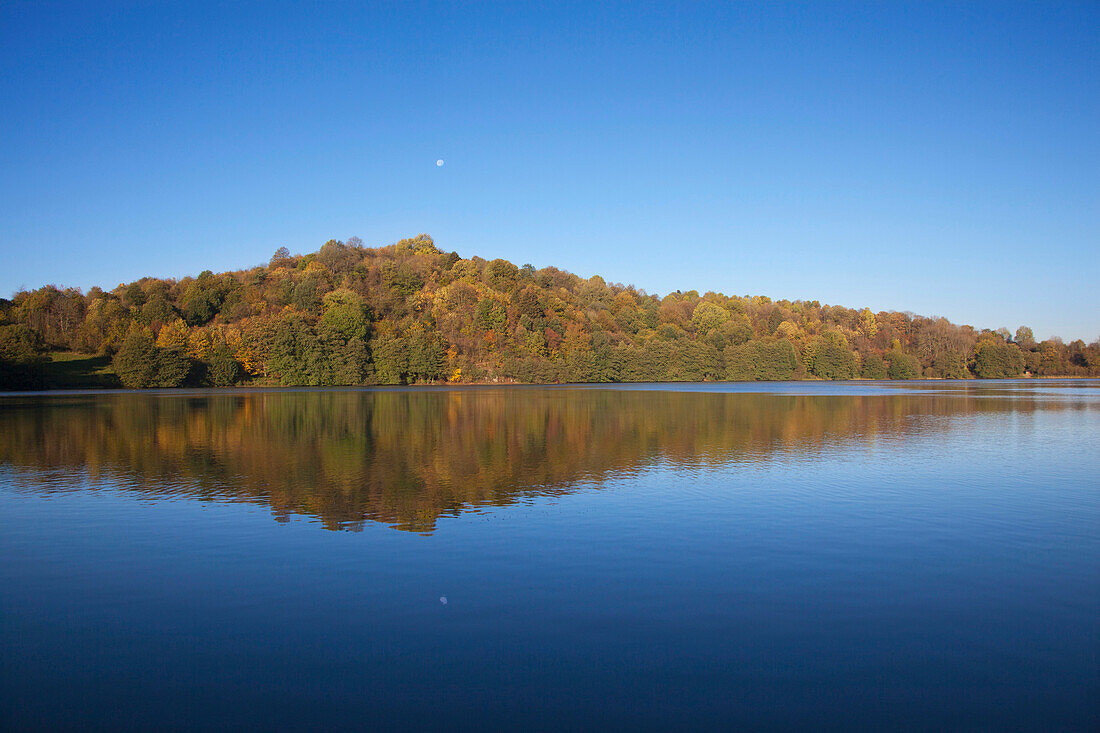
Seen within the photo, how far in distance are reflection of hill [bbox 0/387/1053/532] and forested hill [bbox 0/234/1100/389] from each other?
52.1 meters

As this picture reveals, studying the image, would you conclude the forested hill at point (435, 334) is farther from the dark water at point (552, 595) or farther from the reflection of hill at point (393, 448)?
the dark water at point (552, 595)

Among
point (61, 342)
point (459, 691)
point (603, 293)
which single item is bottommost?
point (459, 691)

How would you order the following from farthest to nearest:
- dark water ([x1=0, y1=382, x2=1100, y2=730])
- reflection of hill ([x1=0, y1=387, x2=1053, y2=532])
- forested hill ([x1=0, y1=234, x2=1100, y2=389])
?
1. forested hill ([x1=0, y1=234, x2=1100, y2=389])
2. reflection of hill ([x1=0, y1=387, x2=1053, y2=532])
3. dark water ([x1=0, y1=382, x2=1100, y2=730])

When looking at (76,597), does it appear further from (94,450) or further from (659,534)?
(94,450)

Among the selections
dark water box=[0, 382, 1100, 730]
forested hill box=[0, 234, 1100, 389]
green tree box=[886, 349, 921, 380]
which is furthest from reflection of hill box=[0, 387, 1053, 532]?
green tree box=[886, 349, 921, 380]

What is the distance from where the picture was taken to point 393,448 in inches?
902

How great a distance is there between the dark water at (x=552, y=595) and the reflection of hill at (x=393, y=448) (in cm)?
22

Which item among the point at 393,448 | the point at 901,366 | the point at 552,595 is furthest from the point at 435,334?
the point at 552,595

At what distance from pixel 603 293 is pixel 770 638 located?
438 feet

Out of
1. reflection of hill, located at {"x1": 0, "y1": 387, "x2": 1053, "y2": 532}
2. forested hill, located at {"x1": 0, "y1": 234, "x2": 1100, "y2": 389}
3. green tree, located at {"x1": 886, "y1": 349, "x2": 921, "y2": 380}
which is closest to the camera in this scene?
reflection of hill, located at {"x1": 0, "y1": 387, "x2": 1053, "y2": 532}

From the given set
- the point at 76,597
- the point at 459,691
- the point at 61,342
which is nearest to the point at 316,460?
the point at 76,597

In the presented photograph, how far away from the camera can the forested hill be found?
90750 mm

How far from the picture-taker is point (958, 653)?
280 inches

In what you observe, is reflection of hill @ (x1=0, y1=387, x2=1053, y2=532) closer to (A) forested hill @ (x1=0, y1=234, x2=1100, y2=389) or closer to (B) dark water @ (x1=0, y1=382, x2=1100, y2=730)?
(B) dark water @ (x1=0, y1=382, x2=1100, y2=730)
